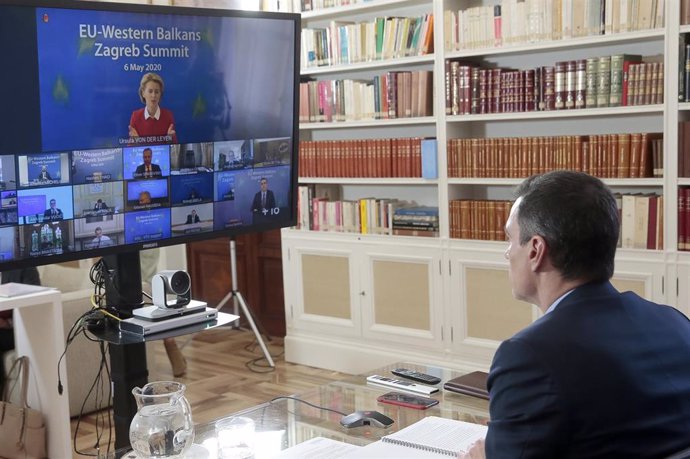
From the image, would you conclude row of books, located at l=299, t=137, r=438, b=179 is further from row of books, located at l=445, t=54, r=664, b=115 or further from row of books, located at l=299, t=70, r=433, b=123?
row of books, located at l=445, t=54, r=664, b=115

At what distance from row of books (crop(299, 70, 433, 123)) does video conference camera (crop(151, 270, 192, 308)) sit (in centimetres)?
275

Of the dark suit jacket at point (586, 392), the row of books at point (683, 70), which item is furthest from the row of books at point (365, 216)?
the dark suit jacket at point (586, 392)

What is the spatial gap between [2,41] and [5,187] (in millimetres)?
361

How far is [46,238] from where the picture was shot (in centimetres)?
236

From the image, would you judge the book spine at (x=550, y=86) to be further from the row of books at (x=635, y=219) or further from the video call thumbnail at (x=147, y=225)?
the video call thumbnail at (x=147, y=225)

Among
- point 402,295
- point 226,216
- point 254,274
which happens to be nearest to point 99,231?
point 226,216

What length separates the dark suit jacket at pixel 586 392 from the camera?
144cm

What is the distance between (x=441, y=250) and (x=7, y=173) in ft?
10.1

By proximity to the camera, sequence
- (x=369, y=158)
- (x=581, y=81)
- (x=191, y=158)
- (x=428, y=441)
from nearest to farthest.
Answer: (x=428, y=441)
(x=191, y=158)
(x=581, y=81)
(x=369, y=158)

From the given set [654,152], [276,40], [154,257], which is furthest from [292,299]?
[276,40]

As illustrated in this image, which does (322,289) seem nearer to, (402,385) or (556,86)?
(556,86)

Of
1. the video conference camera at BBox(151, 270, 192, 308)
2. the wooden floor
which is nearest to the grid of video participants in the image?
the video conference camera at BBox(151, 270, 192, 308)

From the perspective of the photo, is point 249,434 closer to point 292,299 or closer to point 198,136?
point 198,136

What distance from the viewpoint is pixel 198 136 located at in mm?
2670
